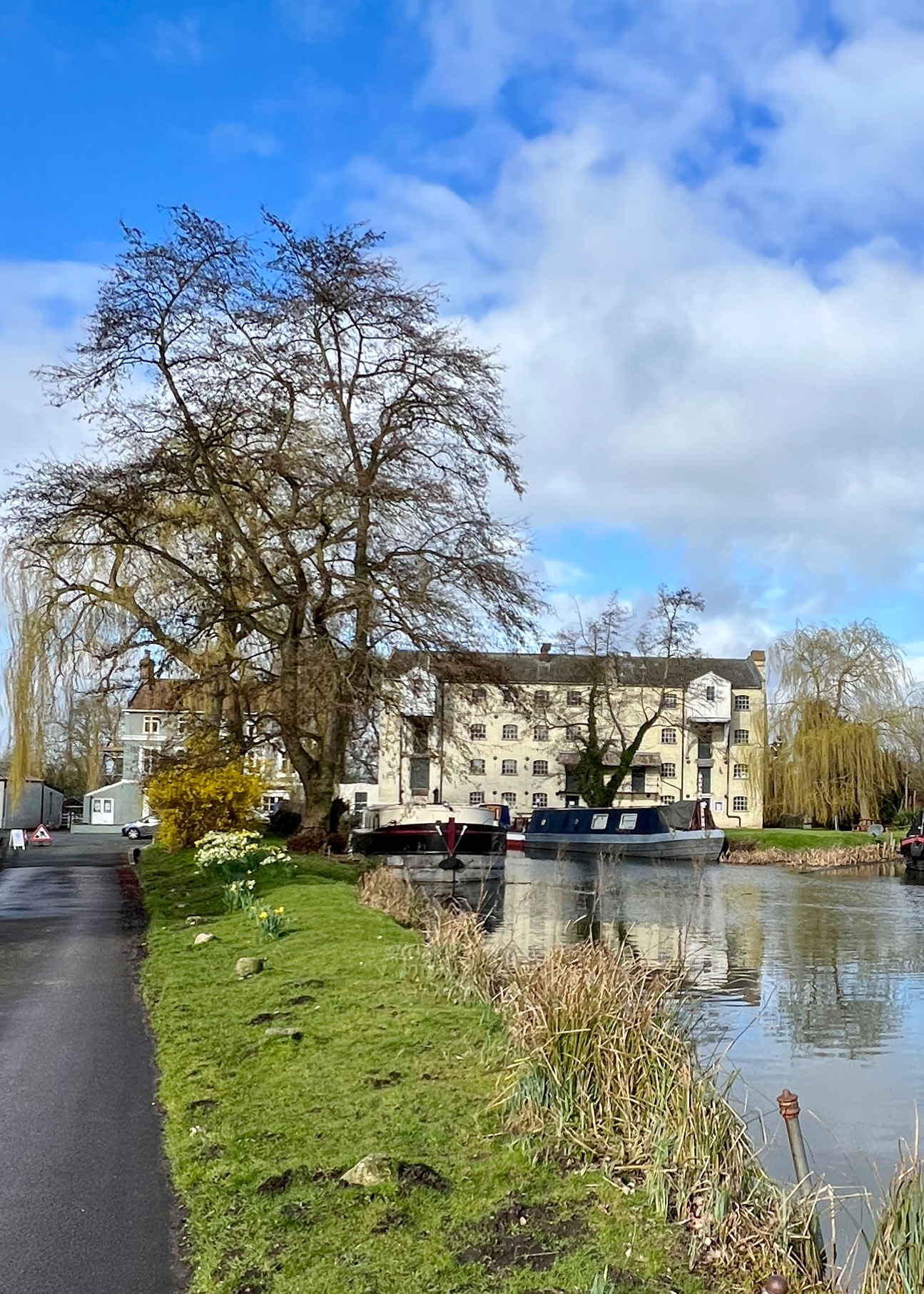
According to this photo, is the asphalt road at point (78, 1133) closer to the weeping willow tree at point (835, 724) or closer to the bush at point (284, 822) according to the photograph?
the bush at point (284, 822)

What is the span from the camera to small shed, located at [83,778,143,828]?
74.4 m

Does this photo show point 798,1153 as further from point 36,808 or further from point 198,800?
point 36,808

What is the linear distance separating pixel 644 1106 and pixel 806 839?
52270mm

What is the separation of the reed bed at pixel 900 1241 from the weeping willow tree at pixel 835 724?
179 feet

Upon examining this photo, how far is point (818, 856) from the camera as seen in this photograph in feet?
166

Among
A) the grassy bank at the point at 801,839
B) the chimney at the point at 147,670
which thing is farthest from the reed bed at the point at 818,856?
the chimney at the point at 147,670

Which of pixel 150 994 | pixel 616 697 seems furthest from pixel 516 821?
pixel 150 994

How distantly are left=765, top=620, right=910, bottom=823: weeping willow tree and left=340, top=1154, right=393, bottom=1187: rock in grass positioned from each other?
179 ft

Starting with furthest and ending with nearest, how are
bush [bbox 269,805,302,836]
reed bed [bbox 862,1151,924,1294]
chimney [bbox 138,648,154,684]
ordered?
bush [bbox 269,805,302,836] → chimney [bbox 138,648,154,684] → reed bed [bbox 862,1151,924,1294]

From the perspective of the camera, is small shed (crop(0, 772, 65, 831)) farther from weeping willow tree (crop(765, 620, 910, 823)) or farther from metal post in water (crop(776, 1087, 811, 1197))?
metal post in water (crop(776, 1087, 811, 1197))

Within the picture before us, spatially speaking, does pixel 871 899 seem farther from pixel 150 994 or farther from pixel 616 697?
pixel 616 697

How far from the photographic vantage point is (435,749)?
29.4 meters

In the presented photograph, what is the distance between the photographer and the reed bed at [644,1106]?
5.72m

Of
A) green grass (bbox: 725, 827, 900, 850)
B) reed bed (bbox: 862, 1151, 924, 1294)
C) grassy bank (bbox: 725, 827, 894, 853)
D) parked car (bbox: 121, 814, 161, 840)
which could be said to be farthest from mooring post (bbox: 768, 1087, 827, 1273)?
parked car (bbox: 121, 814, 161, 840)
